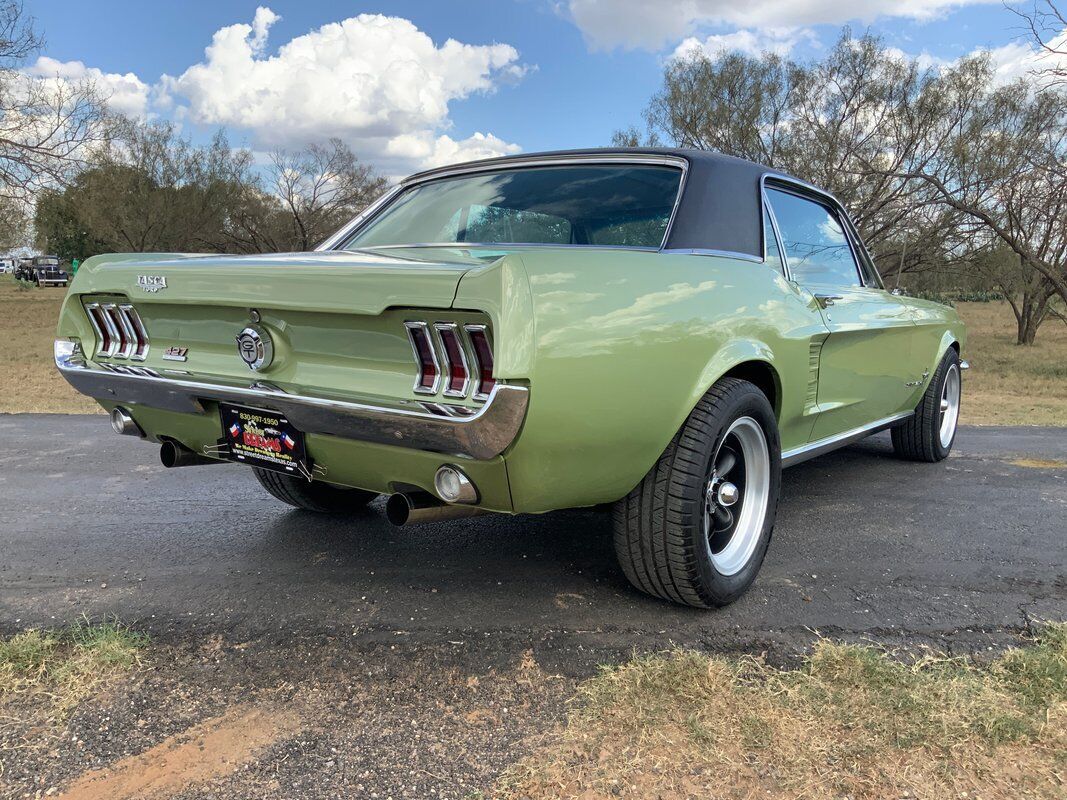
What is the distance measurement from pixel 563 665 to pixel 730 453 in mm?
1006

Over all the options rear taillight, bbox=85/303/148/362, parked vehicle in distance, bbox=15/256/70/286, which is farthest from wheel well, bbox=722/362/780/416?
parked vehicle in distance, bbox=15/256/70/286

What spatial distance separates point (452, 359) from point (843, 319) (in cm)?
211

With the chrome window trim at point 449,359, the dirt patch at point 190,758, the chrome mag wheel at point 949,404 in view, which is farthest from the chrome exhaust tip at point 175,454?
the chrome mag wheel at point 949,404

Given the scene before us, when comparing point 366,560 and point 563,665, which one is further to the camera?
point 366,560

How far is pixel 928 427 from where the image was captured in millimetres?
5016

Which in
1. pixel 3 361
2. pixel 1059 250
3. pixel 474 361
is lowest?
pixel 3 361

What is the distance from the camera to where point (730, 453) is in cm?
284

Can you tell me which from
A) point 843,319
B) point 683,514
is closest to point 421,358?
point 683,514

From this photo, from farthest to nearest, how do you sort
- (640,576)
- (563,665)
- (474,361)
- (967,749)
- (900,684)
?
1. (640,576)
2. (563,665)
3. (900,684)
4. (474,361)
5. (967,749)

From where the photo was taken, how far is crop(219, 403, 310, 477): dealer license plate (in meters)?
2.43

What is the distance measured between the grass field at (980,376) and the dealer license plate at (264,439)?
19.3 ft

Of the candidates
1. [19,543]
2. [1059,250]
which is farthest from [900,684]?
[1059,250]

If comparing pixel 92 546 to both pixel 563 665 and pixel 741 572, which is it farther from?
pixel 741 572

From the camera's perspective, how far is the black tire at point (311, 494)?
3646 millimetres
